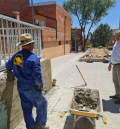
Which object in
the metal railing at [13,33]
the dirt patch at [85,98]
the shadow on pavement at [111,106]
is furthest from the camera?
the shadow on pavement at [111,106]

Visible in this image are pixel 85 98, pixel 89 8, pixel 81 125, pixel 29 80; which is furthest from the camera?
pixel 89 8

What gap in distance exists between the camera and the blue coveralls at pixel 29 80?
2143mm

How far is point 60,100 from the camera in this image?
4121mm

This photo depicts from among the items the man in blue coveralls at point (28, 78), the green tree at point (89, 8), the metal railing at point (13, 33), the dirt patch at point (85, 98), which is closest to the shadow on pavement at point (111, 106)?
the dirt patch at point (85, 98)

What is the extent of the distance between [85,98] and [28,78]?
1.76m

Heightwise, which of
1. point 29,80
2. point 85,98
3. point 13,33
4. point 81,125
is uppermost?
point 13,33

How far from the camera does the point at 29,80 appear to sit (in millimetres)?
2188

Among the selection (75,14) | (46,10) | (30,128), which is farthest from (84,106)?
(75,14)

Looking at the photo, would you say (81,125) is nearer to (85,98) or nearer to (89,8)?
(85,98)

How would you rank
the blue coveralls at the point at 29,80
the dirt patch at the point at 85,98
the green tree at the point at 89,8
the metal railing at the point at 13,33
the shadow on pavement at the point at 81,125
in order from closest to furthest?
the blue coveralls at the point at 29,80 → the metal railing at the point at 13,33 → the shadow on pavement at the point at 81,125 → the dirt patch at the point at 85,98 → the green tree at the point at 89,8

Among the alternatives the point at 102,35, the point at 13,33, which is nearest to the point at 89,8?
the point at 102,35

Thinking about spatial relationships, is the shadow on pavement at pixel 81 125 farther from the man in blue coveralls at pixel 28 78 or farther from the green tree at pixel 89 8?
the green tree at pixel 89 8

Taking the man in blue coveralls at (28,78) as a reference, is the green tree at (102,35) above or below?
above

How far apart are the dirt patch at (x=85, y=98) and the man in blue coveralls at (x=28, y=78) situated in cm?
111
